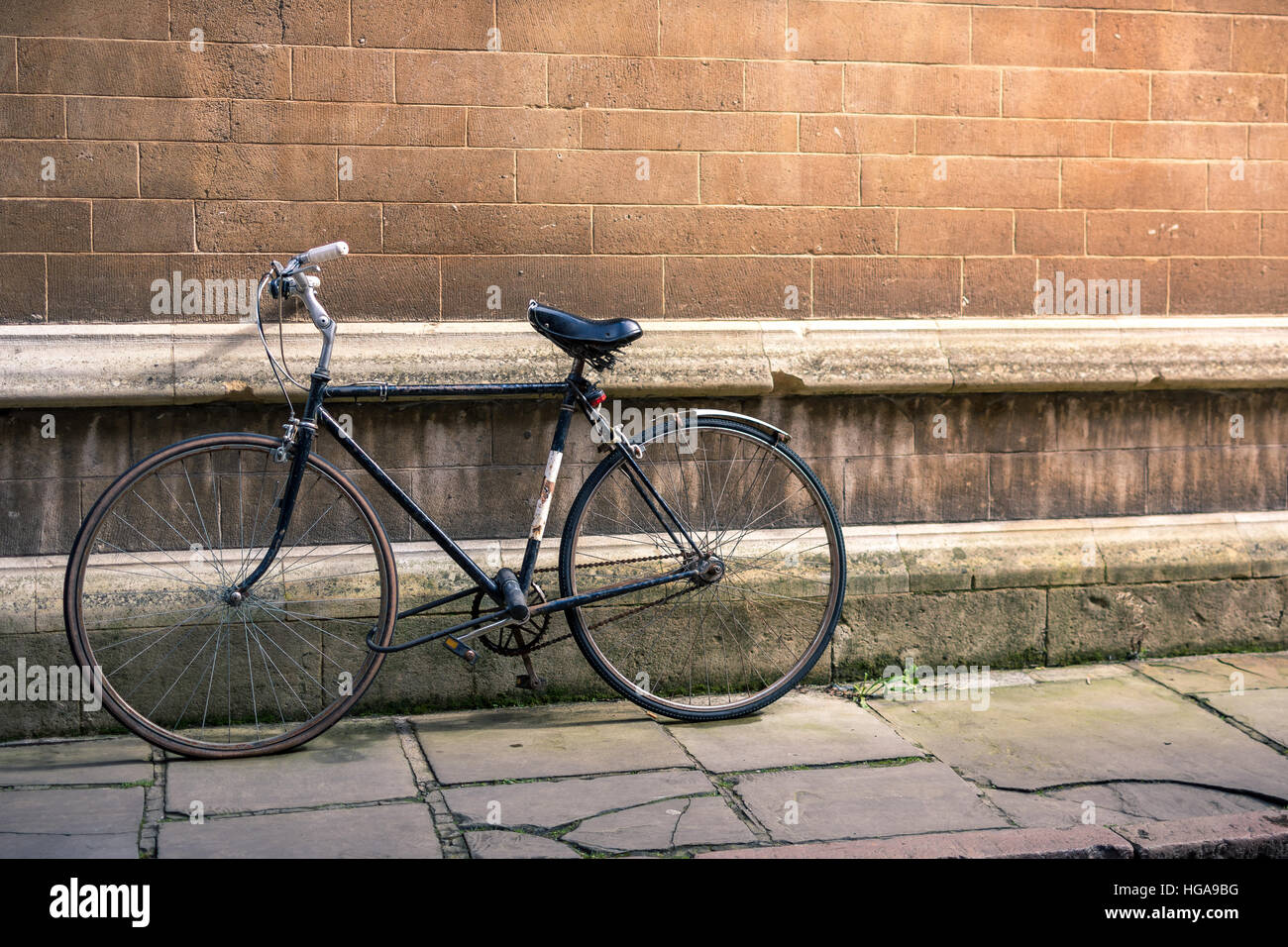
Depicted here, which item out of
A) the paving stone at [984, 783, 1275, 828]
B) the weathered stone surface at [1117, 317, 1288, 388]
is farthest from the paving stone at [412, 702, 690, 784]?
the weathered stone surface at [1117, 317, 1288, 388]

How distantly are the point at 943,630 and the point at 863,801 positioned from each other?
1.42 m

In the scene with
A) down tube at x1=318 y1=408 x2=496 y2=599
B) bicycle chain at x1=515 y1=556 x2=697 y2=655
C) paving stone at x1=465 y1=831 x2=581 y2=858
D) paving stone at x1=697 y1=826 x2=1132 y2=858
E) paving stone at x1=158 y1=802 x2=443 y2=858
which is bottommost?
paving stone at x1=697 y1=826 x2=1132 y2=858

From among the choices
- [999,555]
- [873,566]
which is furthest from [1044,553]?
[873,566]

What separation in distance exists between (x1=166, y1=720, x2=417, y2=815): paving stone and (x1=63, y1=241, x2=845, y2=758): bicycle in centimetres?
8

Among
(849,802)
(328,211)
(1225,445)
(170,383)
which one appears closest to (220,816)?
(170,383)

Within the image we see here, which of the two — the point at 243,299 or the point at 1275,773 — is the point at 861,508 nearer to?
the point at 1275,773

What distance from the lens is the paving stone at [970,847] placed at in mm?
3334

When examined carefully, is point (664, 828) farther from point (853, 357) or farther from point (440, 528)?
point (853, 357)

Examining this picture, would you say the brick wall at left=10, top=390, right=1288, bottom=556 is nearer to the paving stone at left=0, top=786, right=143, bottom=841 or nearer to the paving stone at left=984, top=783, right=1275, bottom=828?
the paving stone at left=0, top=786, right=143, bottom=841

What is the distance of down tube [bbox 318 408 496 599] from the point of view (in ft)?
13.6

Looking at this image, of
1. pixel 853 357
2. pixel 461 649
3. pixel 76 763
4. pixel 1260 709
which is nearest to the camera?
pixel 76 763

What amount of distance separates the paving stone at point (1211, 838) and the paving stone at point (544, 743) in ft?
4.51

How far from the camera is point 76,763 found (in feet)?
13.1

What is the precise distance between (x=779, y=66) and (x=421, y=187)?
1.43m
